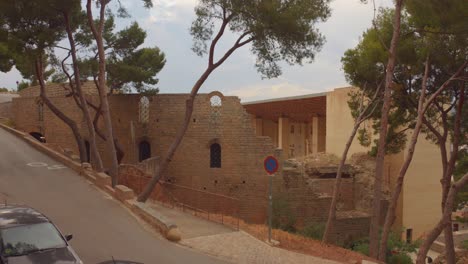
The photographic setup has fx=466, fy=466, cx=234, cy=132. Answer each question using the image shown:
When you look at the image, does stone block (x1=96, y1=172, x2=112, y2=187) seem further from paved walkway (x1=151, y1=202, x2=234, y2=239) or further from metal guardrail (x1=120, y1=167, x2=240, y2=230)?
paved walkway (x1=151, y1=202, x2=234, y2=239)

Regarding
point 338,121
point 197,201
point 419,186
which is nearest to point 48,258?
point 197,201

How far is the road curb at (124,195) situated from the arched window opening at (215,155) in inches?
274

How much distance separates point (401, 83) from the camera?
16969mm

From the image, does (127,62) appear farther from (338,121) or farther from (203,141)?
(338,121)

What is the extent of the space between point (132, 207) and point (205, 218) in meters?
2.21

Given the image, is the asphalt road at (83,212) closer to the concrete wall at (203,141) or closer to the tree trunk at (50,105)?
the tree trunk at (50,105)

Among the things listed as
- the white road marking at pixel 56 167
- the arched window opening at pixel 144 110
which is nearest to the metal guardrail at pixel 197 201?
the white road marking at pixel 56 167

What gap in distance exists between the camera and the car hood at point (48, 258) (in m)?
7.32

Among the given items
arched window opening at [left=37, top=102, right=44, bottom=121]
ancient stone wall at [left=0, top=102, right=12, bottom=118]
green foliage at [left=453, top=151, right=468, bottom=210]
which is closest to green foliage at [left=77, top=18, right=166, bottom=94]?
arched window opening at [left=37, top=102, right=44, bottom=121]

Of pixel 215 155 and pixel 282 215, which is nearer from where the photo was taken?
pixel 282 215

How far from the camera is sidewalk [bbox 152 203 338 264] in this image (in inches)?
409

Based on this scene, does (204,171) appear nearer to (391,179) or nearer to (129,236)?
(391,179)

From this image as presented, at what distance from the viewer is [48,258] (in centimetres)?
750

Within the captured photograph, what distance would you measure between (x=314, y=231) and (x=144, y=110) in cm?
1089
